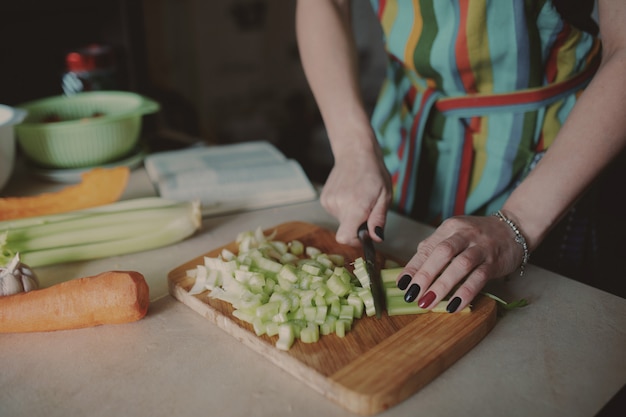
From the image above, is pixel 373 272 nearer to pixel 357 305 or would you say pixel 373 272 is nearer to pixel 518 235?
pixel 357 305

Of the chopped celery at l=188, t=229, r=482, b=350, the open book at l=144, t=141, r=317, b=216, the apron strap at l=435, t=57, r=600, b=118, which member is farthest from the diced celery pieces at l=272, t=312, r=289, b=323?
the apron strap at l=435, t=57, r=600, b=118

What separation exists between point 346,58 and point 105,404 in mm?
954

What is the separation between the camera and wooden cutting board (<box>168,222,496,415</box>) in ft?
2.69

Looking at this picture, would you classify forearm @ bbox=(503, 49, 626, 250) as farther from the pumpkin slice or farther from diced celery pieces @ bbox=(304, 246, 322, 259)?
the pumpkin slice

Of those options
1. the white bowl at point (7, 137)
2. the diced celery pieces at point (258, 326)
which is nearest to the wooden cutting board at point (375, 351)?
the diced celery pieces at point (258, 326)

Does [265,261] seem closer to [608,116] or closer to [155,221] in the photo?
[155,221]

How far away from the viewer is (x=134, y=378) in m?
0.90

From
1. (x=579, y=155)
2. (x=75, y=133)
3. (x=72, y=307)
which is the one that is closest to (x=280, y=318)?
(x=72, y=307)

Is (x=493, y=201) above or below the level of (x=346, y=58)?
below

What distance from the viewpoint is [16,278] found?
1.06 meters

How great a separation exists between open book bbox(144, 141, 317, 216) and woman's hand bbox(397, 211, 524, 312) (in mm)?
608

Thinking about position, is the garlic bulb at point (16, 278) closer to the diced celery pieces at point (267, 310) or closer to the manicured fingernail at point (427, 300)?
the diced celery pieces at point (267, 310)

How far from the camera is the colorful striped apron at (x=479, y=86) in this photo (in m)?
1.25

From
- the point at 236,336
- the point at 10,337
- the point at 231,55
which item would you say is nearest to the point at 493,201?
the point at 236,336
